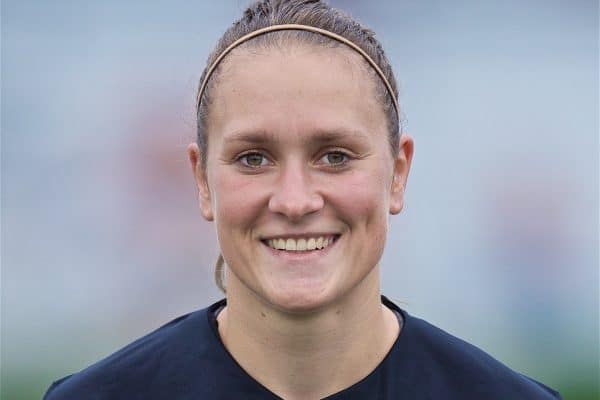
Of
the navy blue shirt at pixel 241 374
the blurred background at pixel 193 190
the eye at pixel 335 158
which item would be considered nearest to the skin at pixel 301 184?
the eye at pixel 335 158

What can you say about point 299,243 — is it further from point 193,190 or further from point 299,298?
point 193,190

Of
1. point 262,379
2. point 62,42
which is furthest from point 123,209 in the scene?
point 262,379

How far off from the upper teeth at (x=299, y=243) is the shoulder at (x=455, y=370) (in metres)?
0.40

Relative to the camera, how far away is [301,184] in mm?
1737

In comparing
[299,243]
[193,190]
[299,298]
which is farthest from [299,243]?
[193,190]

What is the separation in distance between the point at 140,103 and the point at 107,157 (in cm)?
44

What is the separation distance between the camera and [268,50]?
6.08 feet

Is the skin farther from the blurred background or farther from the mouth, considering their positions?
the blurred background

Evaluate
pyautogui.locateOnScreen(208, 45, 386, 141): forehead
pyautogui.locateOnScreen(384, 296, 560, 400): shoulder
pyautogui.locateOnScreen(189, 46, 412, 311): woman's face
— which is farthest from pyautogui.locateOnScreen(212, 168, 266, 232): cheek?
pyautogui.locateOnScreen(384, 296, 560, 400): shoulder

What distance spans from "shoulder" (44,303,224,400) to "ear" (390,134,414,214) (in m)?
0.56

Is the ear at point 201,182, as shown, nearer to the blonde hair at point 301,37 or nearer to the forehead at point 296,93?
the blonde hair at point 301,37

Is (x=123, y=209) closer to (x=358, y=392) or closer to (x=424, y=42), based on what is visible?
(x=424, y=42)

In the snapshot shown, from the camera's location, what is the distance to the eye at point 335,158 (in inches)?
70.4

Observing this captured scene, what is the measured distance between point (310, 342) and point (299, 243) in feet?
0.87
